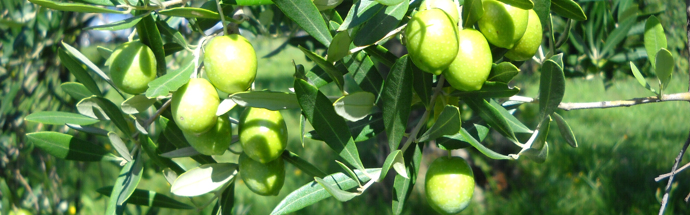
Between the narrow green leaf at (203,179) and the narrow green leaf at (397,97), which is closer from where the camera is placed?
the narrow green leaf at (397,97)

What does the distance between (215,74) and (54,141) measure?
423mm

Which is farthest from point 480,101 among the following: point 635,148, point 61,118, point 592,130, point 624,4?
point 592,130

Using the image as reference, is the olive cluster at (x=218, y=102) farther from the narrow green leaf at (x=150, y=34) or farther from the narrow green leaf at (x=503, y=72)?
the narrow green leaf at (x=503, y=72)

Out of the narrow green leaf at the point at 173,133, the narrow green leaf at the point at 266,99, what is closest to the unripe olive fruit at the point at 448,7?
the narrow green leaf at the point at 266,99

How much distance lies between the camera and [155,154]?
30.7 inches

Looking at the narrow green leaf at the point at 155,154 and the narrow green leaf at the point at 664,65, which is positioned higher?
the narrow green leaf at the point at 664,65

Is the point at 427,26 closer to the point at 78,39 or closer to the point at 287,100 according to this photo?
the point at 287,100

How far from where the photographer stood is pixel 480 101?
648 millimetres

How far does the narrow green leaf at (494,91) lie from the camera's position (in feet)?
1.91

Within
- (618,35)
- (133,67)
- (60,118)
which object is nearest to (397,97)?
(133,67)

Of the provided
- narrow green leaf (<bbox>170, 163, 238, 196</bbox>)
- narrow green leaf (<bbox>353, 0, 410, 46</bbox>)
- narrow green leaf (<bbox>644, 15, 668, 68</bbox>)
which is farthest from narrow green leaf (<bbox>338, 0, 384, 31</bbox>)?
narrow green leaf (<bbox>644, 15, 668, 68</bbox>)

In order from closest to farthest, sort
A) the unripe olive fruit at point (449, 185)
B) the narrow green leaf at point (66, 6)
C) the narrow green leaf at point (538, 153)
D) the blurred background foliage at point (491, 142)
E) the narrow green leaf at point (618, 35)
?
1. the narrow green leaf at point (66, 6)
2. the narrow green leaf at point (538, 153)
3. the unripe olive fruit at point (449, 185)
4. the narrow green leaf at point (618, 35)
5. the blurred background foliage at point (491, 142)

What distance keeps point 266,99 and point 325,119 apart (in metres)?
0.08

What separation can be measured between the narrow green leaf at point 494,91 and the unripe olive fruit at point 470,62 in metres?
0.04
